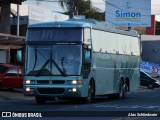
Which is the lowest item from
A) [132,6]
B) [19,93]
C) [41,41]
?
[19,93]

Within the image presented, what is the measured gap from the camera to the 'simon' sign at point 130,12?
2405 inches

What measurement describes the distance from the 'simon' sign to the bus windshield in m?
36.6

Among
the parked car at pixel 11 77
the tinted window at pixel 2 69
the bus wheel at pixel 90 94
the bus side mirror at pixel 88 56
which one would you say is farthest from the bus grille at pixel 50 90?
the tinted window at pixel 2 69

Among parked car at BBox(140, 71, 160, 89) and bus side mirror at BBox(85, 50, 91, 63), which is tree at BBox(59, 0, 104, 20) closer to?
parked car at BBox(140, 71, 160, 89)

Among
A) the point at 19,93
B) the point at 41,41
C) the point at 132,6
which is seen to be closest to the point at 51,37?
the point at 41,41

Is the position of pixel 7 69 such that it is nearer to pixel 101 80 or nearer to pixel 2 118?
pixel 101 80

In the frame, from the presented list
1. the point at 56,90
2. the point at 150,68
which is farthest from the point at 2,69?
the point at 150,68

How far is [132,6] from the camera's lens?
201 feet

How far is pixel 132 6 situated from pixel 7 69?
100 ft

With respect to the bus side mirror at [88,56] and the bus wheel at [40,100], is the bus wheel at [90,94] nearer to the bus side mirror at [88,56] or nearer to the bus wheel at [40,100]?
the bus side mirror at [88,56]

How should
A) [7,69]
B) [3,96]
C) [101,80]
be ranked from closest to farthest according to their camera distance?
[101,80]
[3,96]
[7,69]

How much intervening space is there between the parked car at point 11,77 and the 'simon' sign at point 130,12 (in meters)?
29.2

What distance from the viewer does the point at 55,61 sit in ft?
80.7

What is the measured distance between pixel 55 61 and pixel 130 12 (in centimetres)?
3764
